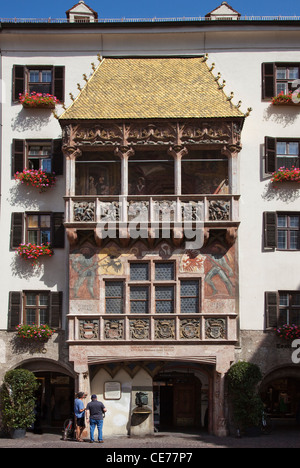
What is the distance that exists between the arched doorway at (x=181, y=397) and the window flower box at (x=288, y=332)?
372cm

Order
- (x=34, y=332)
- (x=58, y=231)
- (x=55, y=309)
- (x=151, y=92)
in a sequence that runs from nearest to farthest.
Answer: (x=34, y=332)
(x=55, y=309)
(x=58, y=231)
(x=151, y=92)

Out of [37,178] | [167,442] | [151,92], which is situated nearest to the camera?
[167,442]

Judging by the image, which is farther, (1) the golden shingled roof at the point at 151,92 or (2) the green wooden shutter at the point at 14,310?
(2) the green wooden shutter at the point at 14,310

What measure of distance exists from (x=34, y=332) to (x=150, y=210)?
5.99 m

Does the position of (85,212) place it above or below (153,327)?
above

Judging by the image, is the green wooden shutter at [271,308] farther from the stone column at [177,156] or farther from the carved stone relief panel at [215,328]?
the stone column at [177,156]

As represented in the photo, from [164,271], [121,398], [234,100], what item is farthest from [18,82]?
[121,398]

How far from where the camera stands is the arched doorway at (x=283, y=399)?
107 ft

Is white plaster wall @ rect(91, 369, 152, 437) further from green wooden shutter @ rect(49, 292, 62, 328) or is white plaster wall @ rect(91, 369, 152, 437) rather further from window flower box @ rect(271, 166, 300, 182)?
window flower box @ rect(271, 166, 300, 182)

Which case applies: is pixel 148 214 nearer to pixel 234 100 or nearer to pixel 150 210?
pixel 150 210

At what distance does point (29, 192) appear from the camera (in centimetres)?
3016

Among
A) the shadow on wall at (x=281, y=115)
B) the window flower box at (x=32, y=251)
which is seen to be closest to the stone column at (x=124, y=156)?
the window flower box at (x=32, y=251)

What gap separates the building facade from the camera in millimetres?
28125

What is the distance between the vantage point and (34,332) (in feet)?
94.3
